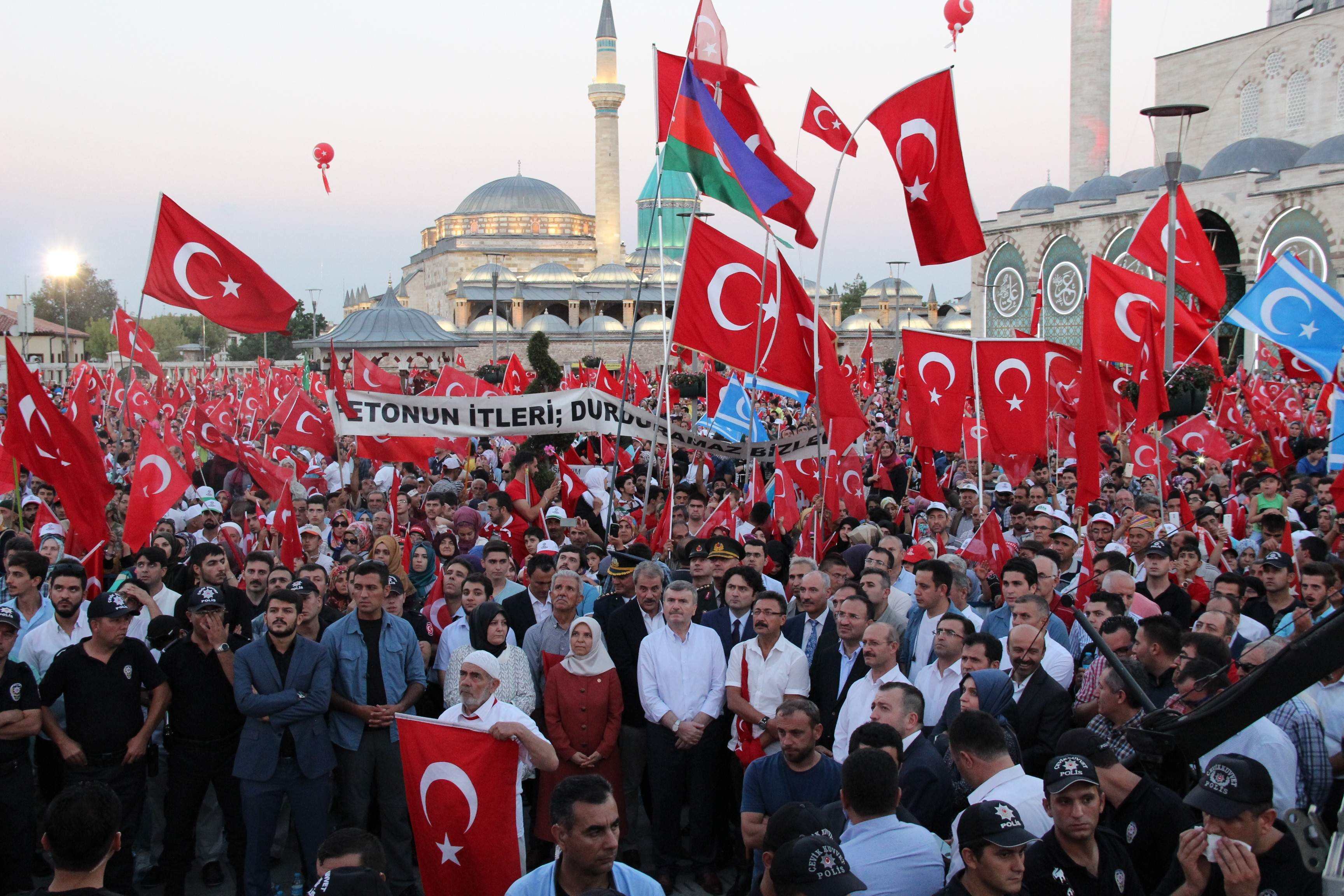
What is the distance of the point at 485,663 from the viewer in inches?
198

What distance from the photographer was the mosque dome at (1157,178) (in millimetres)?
44438

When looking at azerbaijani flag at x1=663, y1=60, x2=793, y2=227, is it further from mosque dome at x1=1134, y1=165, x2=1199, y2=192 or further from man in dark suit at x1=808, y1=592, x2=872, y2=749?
mosque dome at x1=1134, y1=165, x2=1199, y2=192

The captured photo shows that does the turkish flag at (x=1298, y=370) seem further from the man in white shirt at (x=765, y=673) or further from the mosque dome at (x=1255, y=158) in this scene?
the mosque dome at (x=1255, y=158)

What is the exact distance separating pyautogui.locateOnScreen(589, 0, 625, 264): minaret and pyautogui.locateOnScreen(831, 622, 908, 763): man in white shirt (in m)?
71.9

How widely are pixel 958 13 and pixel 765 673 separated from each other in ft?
52.5

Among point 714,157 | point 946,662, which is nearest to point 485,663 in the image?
point 946,662

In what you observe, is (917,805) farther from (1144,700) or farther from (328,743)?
(328,743)

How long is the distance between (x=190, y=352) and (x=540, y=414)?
102m

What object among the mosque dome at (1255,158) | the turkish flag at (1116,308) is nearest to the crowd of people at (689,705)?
the turkish flag at (1116,308)

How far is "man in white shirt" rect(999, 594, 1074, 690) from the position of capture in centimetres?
528

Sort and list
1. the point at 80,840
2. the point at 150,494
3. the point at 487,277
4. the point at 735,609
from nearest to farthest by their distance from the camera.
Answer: the point at 80,840
the point at 735,609
the point at 150,494
the point at 487,277

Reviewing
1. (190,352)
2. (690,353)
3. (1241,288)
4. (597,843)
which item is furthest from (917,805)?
(190,352)

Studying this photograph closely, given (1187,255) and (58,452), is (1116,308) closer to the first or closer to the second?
(1187,255)

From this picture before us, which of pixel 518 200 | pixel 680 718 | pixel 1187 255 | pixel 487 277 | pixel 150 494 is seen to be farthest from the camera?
pixel 518 200
